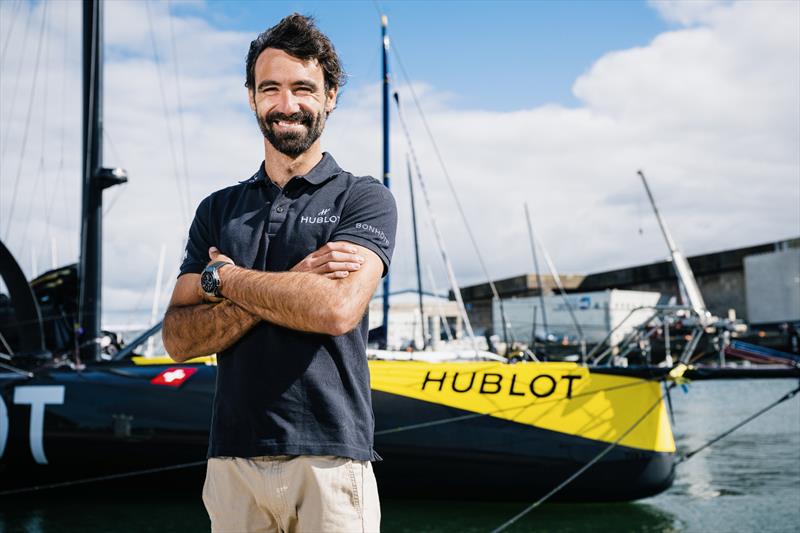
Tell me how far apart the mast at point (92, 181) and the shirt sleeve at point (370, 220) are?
829 centimetres

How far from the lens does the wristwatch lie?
5.94ft

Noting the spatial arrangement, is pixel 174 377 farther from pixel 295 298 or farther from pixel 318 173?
pixel 295 298

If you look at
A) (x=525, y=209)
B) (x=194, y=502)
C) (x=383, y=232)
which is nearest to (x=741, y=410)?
(x=525, y=209)

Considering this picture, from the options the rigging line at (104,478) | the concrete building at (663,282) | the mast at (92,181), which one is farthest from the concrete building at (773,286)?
the rigging line at (104,478)

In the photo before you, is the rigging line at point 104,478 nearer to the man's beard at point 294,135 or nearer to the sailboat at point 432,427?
the sailboat at point 432,427

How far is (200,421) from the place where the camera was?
6.95 m

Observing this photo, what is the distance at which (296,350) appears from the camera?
1711 mm

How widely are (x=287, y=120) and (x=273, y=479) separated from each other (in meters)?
0.86

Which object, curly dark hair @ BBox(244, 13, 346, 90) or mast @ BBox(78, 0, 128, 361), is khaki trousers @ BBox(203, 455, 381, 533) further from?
mast @ BBox(78, 0, 128, 361)

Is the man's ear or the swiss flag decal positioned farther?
the swiss flag decal

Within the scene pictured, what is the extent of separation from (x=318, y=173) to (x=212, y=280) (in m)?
0.38

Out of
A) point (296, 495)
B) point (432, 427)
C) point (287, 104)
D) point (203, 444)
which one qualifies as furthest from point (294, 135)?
point (203, 444)

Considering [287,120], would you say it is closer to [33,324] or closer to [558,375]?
[558,375]

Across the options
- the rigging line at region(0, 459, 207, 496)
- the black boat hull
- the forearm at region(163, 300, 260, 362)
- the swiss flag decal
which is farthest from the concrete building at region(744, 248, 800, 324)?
the forearm at region(163, 300, 260, 362)
